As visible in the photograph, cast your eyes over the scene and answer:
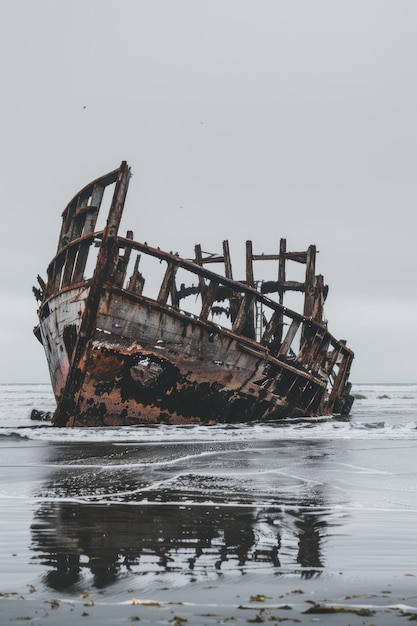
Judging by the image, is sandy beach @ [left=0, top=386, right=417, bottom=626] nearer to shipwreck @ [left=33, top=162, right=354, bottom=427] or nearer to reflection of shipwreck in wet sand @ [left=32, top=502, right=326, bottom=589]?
reflection of shipwreck in wet sand @ [left=32, top=502, right=326, bottom=589]

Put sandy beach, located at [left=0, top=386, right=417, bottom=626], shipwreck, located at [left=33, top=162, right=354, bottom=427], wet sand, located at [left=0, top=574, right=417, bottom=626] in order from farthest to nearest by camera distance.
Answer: shipwreck, located at [left=33, top=162, right=354, bottom=427] < sandy beach, located at [left=0, top=386, right=417, bottom=626] < wet sand, located at [left=0, top=574, right=417, bottom=626]

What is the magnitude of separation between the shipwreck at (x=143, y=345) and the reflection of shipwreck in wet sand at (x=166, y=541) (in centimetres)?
656

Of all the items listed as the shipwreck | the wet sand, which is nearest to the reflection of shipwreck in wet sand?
the wet sand

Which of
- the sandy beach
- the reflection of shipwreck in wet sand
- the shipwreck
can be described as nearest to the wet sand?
the sandy beach

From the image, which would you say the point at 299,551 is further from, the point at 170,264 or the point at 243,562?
the point at 170,264

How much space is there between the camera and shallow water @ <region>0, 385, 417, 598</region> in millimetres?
3053

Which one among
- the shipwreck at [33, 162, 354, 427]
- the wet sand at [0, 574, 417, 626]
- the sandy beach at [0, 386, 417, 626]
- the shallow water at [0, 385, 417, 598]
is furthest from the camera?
the shipwreck at [33, 162, 354, 427]

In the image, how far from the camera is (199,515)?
4504mm

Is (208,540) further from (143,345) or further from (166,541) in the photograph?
(143,345)

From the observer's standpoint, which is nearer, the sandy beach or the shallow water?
the sandy beach

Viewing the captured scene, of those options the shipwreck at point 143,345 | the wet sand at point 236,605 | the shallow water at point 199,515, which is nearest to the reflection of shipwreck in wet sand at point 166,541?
the shallow water at point 199,515

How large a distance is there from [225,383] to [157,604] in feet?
32.9

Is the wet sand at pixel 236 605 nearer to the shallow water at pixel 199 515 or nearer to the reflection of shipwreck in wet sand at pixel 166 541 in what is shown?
the shallow water at pixel 199 515

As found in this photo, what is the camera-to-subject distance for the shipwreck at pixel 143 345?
1135cm
